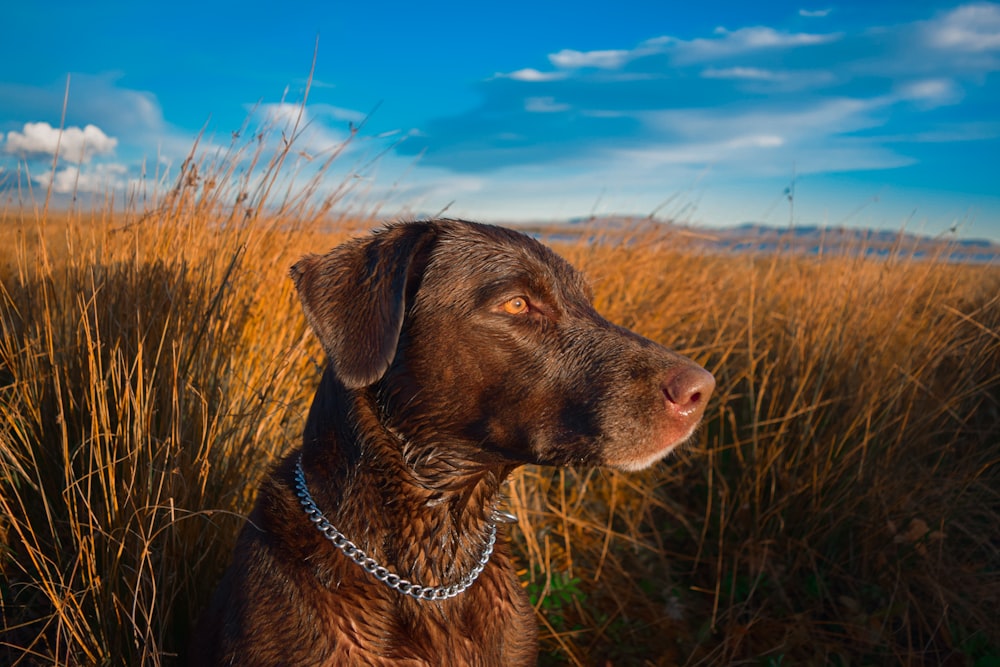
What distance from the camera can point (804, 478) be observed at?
392 centimetres

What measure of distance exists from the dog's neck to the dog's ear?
15 centimetres

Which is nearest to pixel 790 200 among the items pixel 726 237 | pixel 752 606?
pixel 726 237

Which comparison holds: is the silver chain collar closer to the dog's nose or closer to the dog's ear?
the dog's ear

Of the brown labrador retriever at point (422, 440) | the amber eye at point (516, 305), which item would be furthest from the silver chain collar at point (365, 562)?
the amber eye at point (516, 305)

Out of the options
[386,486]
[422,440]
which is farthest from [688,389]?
[386,486]

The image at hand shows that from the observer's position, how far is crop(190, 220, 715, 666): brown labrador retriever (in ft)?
6.58

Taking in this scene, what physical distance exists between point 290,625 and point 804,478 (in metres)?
2.97

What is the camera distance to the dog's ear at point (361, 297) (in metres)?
2.02

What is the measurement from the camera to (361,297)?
6.93ft

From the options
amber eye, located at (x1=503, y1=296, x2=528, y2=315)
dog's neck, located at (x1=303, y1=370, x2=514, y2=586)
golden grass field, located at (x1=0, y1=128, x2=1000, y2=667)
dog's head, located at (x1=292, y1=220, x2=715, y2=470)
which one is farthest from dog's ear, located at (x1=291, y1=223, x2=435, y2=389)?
golden grass field, located at (x1=0, y1=128, x2=1000, y2=667)

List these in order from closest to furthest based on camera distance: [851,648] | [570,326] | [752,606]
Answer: [570,326] → [851,648] → [752,606]

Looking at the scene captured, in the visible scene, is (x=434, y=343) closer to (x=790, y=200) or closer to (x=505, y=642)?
(x=505, y=642)

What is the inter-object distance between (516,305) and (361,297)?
483 mm

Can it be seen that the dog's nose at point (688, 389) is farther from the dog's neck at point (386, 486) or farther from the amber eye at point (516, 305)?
the dog's neck at point (386, 486)
